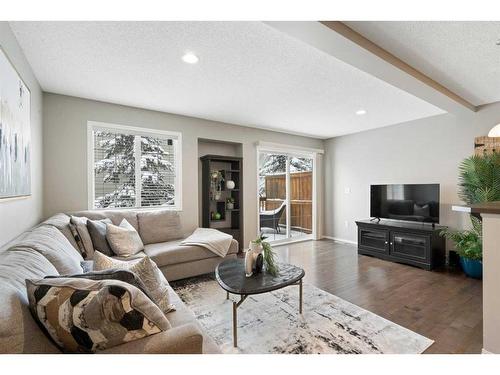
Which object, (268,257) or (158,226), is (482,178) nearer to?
(268,257)

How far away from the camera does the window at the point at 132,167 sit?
3.35m

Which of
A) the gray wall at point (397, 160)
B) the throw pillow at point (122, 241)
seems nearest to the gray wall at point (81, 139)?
the throw pillow at point (122, 241)

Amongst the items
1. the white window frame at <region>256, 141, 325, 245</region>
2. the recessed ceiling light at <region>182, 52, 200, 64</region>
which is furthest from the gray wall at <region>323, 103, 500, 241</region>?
the recessed ceiling light at <region>182, 52, 200, 64</region>

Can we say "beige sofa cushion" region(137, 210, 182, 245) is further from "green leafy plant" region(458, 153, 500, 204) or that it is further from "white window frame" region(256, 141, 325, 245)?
"green leafy plant" region(458, 153, 500, 204)

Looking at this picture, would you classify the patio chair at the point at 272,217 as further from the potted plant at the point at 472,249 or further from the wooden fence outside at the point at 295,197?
the potted plant at the point at 472,249

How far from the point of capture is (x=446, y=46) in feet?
6.49

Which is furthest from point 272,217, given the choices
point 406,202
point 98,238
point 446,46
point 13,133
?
point 13,133

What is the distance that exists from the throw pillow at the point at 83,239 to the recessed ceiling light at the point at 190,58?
1978 mm

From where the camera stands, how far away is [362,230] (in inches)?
168

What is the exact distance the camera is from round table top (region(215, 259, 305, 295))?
179cm

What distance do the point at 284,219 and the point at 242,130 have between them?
7.00ft

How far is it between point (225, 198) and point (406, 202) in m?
3.07

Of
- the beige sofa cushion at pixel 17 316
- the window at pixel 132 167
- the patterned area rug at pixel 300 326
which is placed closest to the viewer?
the beige sofa cushion at pixel 17 316
